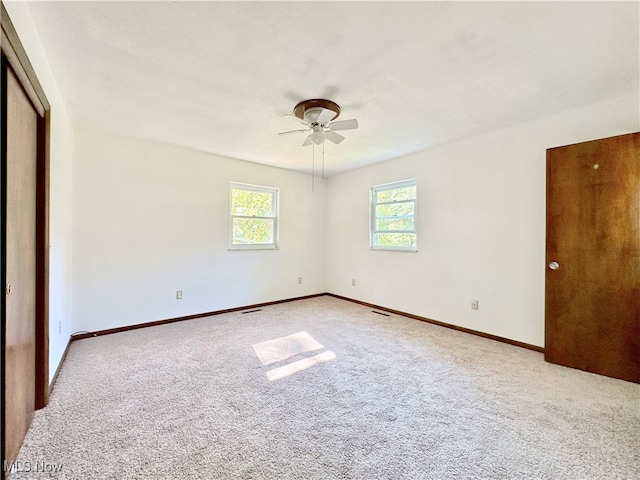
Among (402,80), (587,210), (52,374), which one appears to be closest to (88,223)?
(52,374)

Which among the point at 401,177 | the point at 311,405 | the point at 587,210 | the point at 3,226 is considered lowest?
the point at 311,405

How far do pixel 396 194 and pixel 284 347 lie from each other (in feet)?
9.50

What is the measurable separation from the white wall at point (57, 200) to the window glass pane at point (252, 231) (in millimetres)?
2027

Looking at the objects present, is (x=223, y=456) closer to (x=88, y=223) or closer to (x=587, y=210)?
(x=88, y=223)

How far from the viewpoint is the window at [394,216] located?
14.0 feet

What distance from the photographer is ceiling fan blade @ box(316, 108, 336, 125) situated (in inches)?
101

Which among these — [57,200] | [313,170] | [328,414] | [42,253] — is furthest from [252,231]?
[328,414]

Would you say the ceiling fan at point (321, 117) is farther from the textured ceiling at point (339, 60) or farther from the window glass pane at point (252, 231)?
the window glass pane at point (252, 231)

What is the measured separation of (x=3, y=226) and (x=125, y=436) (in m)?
1.31

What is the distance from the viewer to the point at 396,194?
4.52m

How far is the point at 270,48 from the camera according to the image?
1.83m

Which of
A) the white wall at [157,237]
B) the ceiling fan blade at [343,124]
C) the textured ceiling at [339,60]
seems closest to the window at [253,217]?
the white wall at [157,237]

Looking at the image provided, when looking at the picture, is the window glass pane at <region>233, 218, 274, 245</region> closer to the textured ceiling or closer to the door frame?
the textured ceiling

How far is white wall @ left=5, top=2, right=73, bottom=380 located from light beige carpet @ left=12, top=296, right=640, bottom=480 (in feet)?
1.27
